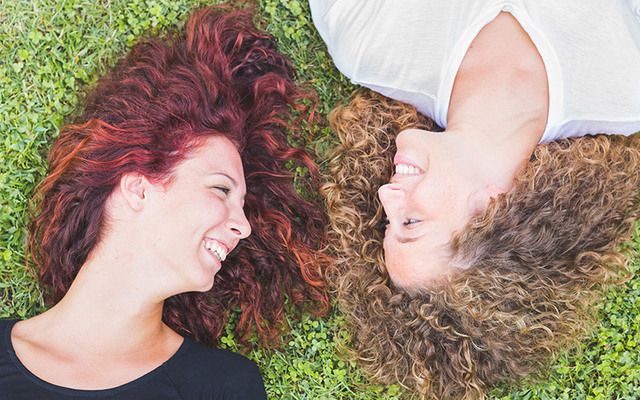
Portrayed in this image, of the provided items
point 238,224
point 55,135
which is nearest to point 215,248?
point 238,224

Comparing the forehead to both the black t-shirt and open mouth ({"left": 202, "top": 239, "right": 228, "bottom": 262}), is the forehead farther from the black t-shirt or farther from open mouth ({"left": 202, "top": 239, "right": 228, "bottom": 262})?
the black t-shirt

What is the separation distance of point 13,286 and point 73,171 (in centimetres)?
98

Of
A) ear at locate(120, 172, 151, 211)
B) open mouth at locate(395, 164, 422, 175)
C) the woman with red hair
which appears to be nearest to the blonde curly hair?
open mouth at locate(395, 164, 422, 175)

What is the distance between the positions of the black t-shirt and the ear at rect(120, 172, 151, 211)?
0.89 meters


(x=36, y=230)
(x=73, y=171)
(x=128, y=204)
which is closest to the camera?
(x=128, y=204)

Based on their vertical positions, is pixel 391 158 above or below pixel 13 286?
above

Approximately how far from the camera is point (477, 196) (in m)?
3.26

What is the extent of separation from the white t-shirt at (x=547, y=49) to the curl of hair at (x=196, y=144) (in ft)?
2.25

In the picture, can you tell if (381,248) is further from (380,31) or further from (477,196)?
(380,31)

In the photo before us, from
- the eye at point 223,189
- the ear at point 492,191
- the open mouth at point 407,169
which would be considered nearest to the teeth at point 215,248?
the eye at point 223,189

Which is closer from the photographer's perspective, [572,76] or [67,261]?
[572,76]

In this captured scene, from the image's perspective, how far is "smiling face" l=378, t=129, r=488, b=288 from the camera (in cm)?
323

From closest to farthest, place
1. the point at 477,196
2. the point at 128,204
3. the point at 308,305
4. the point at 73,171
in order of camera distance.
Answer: the point at 477,196, the point at 128,204, the point at 73,171, the point at 308,305

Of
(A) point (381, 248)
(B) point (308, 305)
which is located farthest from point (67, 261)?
(A) point (381, 248)
